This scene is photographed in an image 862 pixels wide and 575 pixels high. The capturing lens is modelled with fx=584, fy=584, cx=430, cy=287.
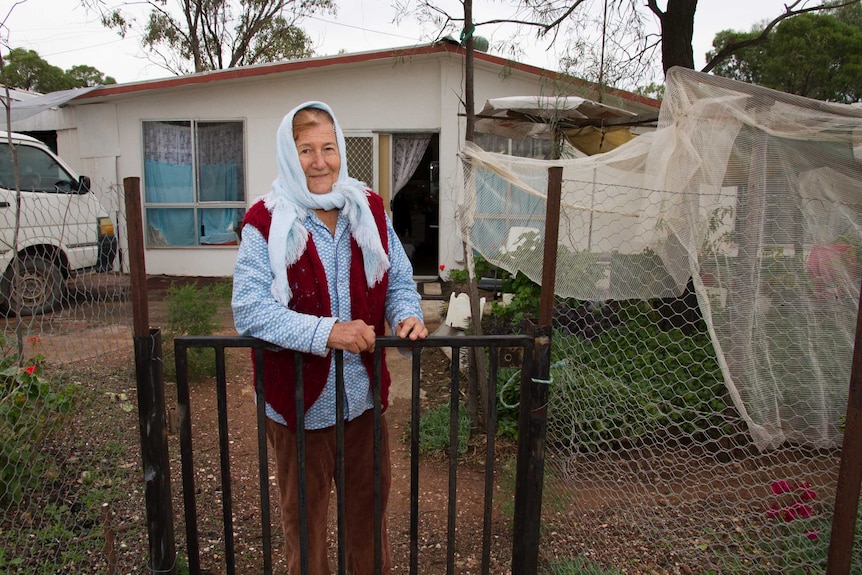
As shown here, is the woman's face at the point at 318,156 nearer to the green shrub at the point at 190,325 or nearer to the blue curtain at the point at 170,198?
the green shrub at the point at 190,325

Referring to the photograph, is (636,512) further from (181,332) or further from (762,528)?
(181,332)

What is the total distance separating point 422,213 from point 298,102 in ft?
8.18

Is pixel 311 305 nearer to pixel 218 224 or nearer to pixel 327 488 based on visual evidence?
pixel 327 488

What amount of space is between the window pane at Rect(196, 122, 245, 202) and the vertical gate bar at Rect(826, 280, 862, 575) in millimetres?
8118

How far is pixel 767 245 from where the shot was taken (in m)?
2.59

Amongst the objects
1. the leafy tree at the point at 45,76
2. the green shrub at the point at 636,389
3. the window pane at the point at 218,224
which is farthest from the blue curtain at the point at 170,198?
the leafy tree at the point at 45,76

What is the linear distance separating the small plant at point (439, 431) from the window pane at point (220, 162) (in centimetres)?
590

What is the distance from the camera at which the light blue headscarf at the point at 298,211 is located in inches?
63.3

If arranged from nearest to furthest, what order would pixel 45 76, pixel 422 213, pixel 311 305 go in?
pixel 311 305
pixel 422 213
pixel 45 76

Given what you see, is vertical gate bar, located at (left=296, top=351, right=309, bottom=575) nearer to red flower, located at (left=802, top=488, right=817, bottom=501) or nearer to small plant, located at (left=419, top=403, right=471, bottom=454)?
small plant, located at (left=419, top=403, right=471, bottom=454)

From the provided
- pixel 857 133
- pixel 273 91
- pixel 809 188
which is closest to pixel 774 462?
pixel 809 188

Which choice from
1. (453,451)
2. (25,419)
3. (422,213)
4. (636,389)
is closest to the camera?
(453,451)

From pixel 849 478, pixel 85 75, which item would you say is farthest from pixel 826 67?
pixel 85 75

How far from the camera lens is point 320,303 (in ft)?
5.53
